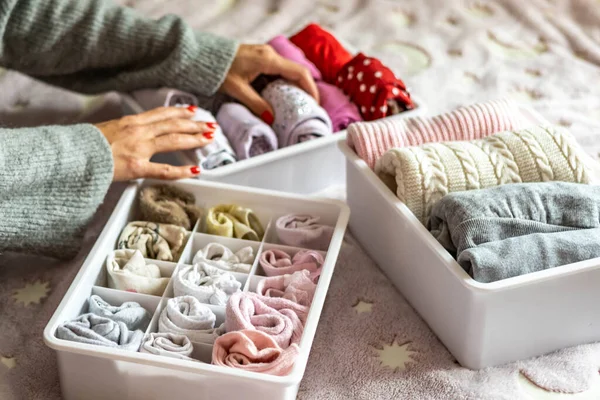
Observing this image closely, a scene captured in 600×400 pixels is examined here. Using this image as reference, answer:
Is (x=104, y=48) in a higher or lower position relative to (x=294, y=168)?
higher

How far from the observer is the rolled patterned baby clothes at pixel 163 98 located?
1.42 metres

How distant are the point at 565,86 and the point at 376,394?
87 cm

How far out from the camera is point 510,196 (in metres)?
1.10

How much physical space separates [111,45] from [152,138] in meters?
0.25

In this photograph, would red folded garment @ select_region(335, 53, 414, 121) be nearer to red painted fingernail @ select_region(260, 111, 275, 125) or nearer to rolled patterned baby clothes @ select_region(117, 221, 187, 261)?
red painted fingernail @ select_region(260, 111, 275, 125)

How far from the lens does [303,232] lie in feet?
3.87

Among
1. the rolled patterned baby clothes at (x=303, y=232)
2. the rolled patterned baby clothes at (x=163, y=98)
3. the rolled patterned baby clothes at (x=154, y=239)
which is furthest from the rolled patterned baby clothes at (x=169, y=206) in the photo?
the rolled patterned baby clothes at (x=163, y=98)

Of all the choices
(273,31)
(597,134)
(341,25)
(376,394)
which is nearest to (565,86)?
(597,134)

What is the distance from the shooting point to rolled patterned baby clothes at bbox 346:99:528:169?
1.25 metres

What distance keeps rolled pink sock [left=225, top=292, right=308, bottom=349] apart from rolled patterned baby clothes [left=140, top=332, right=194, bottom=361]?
6 cm

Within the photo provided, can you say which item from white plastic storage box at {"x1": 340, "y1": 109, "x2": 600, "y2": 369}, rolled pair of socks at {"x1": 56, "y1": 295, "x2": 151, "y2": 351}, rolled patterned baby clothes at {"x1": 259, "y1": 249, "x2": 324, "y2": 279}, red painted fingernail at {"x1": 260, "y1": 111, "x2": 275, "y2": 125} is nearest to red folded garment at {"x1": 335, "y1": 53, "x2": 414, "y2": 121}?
red painted fingernail at {"x1": 260, "y1": 111, "x2": 275, "y2": 125}

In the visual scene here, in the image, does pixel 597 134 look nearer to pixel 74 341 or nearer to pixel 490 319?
pixel 490 319

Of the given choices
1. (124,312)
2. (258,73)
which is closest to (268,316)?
(124,312)

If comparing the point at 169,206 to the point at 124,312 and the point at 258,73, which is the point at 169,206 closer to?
the point at 124,312
